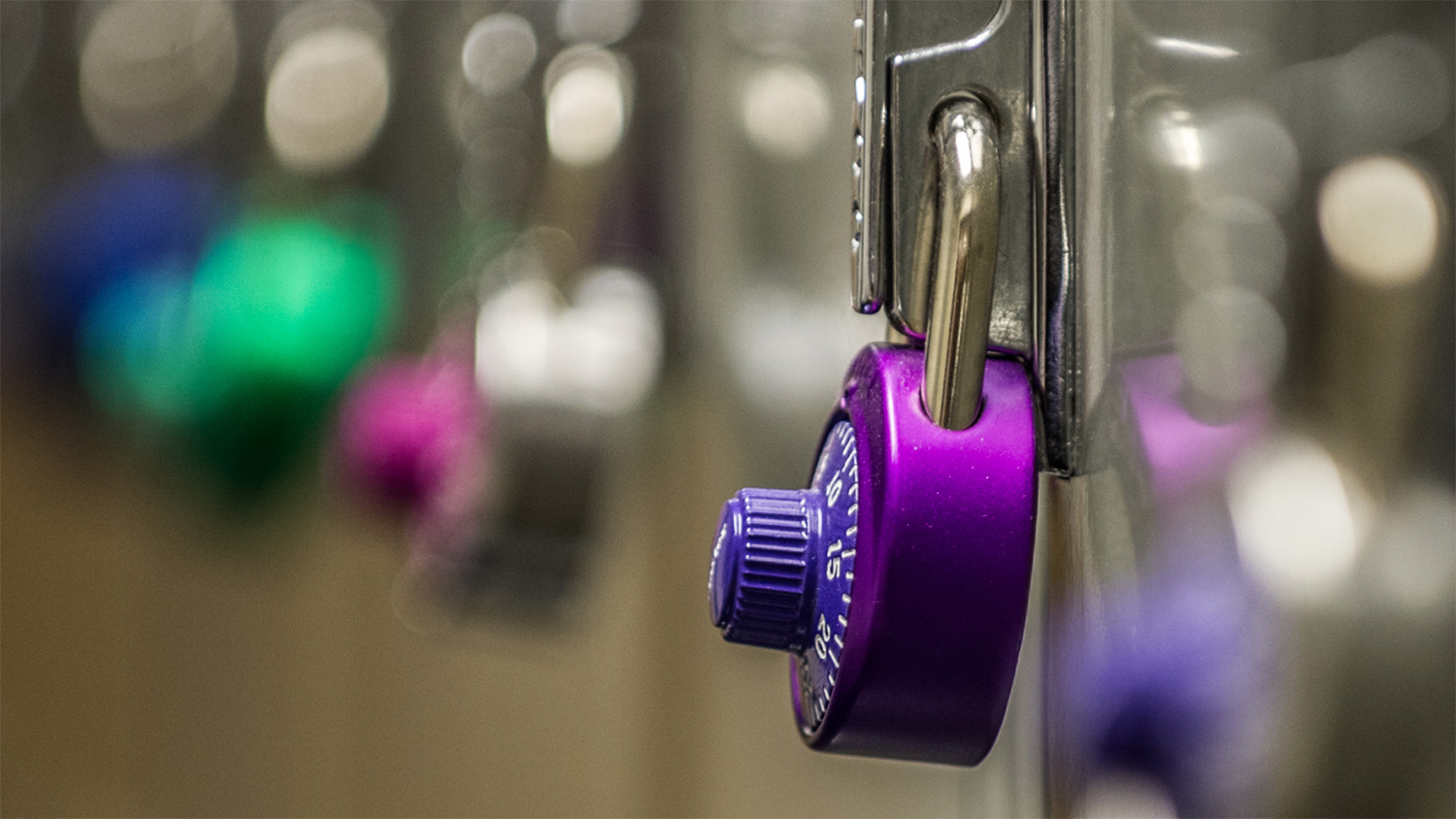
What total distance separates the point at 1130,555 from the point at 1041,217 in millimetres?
76

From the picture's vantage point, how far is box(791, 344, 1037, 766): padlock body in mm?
247

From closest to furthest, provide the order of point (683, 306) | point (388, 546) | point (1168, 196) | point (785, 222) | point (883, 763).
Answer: point (1168, 196)
point (883, 763)
point (785, 222)
point (683, 306)
point (388, 546)

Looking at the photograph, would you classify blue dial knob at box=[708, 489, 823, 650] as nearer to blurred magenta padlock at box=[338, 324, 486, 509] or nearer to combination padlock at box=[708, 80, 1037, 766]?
combination padlock at box=[708, 80, 1037, 766]

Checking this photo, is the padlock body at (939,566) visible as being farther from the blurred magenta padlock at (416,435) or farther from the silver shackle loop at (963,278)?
the blurred magenta padlock at (416,435)

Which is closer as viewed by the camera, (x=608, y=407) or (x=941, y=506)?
(x=941, y=506)

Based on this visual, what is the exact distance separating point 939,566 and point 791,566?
49mm

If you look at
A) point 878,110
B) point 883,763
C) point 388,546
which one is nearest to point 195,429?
point 388,546

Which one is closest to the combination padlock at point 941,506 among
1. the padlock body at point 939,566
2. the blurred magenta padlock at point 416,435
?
the padlock body at point 939,566

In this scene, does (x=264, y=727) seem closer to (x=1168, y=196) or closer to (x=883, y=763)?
(x=883, y=763)

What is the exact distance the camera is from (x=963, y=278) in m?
0.25

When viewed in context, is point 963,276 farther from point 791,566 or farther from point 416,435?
point 416,435

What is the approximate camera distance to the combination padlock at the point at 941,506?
247mm

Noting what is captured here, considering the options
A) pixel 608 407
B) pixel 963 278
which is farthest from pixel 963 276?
pixel 608 407

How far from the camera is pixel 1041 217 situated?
27cm
